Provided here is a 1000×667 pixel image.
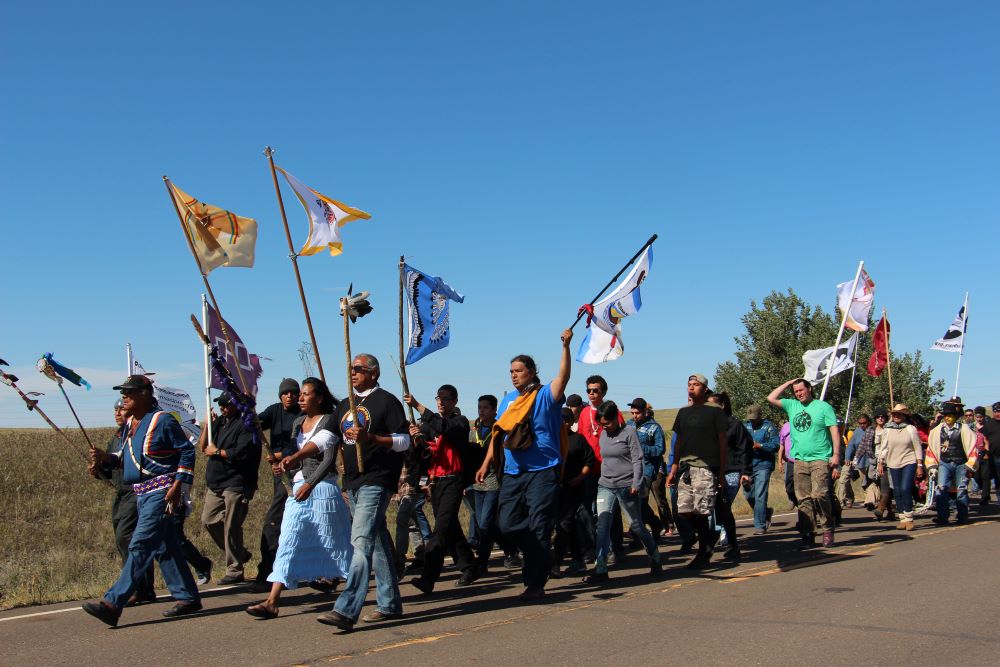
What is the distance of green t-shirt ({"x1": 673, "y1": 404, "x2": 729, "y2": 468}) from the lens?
9594 mm

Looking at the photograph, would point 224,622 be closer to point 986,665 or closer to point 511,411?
point 511,411

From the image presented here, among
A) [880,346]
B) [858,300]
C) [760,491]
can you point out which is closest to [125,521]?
[760,491]

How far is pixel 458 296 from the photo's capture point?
10656 mm

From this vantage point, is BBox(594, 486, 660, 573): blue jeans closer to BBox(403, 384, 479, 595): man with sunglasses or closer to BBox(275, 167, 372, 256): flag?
BBox(403, 384, 479, 595): man with sunglasses

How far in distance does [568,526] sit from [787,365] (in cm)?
5581

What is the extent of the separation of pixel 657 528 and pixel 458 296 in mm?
3702

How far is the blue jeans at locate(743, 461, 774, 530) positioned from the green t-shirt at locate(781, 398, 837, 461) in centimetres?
206

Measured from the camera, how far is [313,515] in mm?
7395

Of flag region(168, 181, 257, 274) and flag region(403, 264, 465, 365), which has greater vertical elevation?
flag region(168, 181, 257, 274)

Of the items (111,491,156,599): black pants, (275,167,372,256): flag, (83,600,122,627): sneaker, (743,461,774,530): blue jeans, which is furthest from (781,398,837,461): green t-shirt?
(83,600,122,627): sneaker

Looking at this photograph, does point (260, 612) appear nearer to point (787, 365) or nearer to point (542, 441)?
point (542, 441)

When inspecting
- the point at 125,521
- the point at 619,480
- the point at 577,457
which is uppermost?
the point at 577,457

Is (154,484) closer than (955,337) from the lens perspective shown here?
Yes

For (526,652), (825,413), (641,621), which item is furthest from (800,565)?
(526,652)
